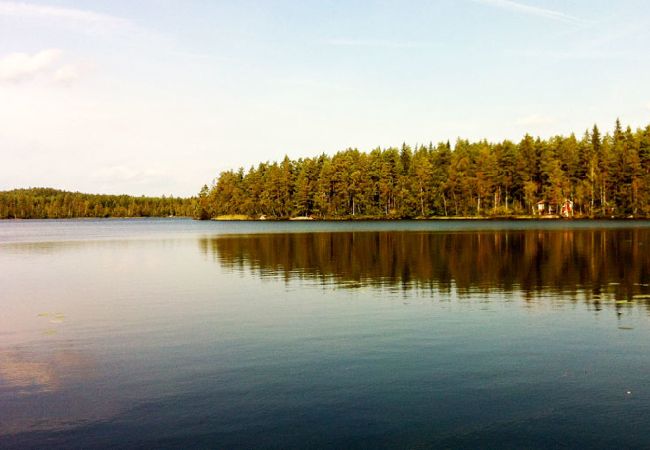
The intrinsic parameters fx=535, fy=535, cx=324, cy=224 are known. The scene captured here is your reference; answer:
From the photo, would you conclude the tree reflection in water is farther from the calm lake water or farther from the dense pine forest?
the dense pine forest

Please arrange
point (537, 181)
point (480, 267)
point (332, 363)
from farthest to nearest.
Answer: point (537, 181)
point (480, 267)
point (332, 363)

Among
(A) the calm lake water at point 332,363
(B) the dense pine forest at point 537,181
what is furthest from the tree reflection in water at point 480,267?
(B) the dense pine forest at point 537,181

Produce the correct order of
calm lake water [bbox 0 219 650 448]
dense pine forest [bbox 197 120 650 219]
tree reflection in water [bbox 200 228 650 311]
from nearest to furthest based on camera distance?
1. calm lake water [bbox 0 219 650 448]
2. tree reflection in water [bbox 200 228 650 311]
3. dense pine forest [bbox 197 120 650 219]

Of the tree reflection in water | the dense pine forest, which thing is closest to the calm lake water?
the tree reflection in water

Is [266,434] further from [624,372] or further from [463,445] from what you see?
[624,372]

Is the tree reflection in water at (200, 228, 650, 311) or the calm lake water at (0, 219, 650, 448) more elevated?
the tree reflection in water at (200, 228, 650, 311)

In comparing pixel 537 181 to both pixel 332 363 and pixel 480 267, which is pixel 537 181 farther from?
pixel 332 363

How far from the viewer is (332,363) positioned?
16.4 meters

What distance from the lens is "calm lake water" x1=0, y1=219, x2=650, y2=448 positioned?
11438 mm

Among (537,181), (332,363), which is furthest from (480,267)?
(537,181)

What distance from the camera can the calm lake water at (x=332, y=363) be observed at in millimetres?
11438

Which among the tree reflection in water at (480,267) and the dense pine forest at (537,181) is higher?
the dense pine forest at (537,181)

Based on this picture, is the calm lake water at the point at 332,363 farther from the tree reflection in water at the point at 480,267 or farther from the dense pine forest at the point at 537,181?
the dense pine forest at the point at 537,181

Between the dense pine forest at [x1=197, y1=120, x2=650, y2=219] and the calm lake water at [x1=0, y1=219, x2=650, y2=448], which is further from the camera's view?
the dense pine forest at [x1=197, y1=120, x2=650, y2=219]
